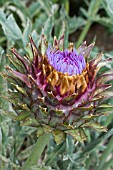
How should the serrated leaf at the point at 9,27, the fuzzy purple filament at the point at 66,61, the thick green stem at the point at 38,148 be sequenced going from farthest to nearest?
the serrated leaf at the point at 9,27 → the thick green stem at the point at 38,148 → the fuzzy purple filament at the point at 66,61

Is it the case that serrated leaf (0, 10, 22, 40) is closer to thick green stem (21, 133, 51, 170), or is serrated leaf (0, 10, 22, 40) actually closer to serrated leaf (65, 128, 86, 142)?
thick green stem (21, 133, 51, 170)

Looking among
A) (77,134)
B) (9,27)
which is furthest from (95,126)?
(9,27)

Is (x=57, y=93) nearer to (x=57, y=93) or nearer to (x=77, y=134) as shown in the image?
(x=57, y=93)

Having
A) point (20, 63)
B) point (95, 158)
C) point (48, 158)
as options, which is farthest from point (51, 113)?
point (95, 158)

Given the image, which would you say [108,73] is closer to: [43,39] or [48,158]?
[43,39]

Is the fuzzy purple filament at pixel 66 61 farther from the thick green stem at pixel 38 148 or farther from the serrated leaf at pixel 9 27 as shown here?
the serrated leaf at pixel 9 27

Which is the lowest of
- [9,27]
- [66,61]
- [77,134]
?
[77,134]

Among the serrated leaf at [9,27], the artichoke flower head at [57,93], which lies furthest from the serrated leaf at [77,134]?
the serrated leaf at [9,27]

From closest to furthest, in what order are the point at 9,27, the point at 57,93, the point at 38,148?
the point at 57,93 → the point at 38,148 → the point at 9,27
